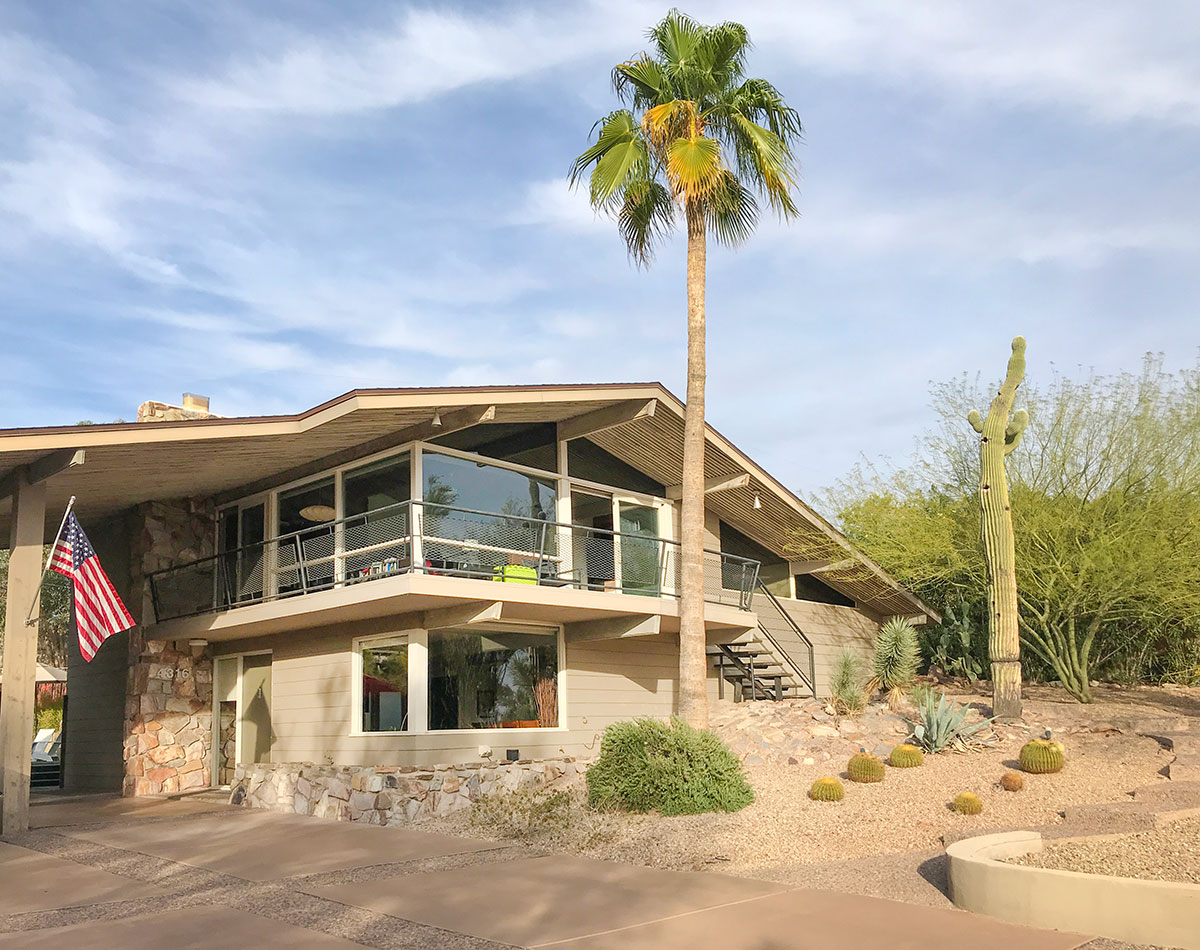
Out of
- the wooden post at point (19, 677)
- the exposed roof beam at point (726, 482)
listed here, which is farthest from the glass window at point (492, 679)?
the wooden post at point (19, 677)

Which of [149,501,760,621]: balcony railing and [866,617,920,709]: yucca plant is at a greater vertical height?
[149,501,760,621]: balcony railing

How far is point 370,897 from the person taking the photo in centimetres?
845

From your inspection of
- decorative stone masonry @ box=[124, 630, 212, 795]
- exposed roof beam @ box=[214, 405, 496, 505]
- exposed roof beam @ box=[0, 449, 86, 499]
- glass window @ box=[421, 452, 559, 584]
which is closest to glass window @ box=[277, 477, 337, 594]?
exposed roof beam @ box=[214, 405, 496, 505]

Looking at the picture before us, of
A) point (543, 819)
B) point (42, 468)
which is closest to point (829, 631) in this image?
point (543, 819)

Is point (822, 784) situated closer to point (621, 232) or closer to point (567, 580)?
point (567, 580)

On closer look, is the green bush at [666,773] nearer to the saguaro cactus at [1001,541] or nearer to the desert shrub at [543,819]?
the desert shrub at [543,819]

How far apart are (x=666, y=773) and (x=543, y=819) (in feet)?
5.01

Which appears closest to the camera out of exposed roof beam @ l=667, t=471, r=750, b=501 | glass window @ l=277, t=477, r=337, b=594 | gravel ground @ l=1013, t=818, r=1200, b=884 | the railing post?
gravel ground @ l=1013, t=818, r=1200, b=884

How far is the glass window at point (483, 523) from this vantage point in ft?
44.0

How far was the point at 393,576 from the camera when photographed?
12922 millimetres

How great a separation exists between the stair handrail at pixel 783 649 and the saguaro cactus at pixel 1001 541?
4949 millimetres

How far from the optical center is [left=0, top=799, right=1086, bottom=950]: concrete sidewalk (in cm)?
696

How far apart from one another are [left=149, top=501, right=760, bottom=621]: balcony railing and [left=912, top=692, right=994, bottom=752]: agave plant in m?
4.45

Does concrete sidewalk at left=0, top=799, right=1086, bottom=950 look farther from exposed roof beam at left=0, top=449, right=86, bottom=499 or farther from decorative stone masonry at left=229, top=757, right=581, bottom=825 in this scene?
exposed roof beam at left=0, top=449, right=86, bottom=499
